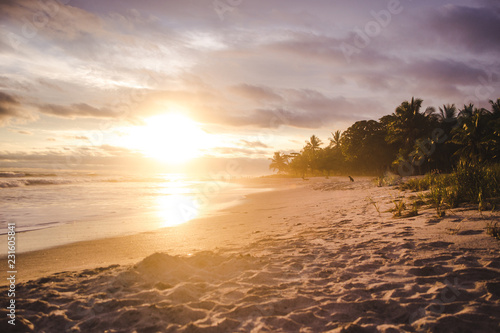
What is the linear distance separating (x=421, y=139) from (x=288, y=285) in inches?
1650

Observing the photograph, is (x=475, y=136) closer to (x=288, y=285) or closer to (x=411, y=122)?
(x=411, y=122)

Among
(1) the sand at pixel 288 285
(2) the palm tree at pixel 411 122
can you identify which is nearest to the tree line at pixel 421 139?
(2) the palm tree at pixel 411 122

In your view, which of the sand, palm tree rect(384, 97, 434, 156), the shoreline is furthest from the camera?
palm tree rect(384, 97, 434, 156)

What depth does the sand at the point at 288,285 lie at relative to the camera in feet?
9.07

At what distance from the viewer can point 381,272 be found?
3.71 m

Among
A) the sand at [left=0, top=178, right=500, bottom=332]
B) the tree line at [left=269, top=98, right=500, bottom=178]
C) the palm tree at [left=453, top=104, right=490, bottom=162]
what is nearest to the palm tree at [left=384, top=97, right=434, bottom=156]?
the tree line at [left=269, top=98, right=500, bottom=178]

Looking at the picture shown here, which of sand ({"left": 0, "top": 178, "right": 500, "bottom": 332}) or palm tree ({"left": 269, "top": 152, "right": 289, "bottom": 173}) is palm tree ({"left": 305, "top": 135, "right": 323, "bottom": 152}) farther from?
sand ({"left": 0, "top": 178, "right": 500, "bottom": 332})

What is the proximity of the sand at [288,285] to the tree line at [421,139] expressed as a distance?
1150 inches

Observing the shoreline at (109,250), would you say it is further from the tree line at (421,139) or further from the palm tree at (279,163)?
the palm tree at (279,163)

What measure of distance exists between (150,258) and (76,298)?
1.21 metres

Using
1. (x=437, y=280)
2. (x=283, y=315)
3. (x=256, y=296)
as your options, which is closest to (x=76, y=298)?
(x=256, y=296)

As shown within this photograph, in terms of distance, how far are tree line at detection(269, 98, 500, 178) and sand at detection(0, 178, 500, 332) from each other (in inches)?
1150

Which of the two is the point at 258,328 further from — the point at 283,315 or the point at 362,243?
the point at 362,243

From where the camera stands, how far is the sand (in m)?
2.77
